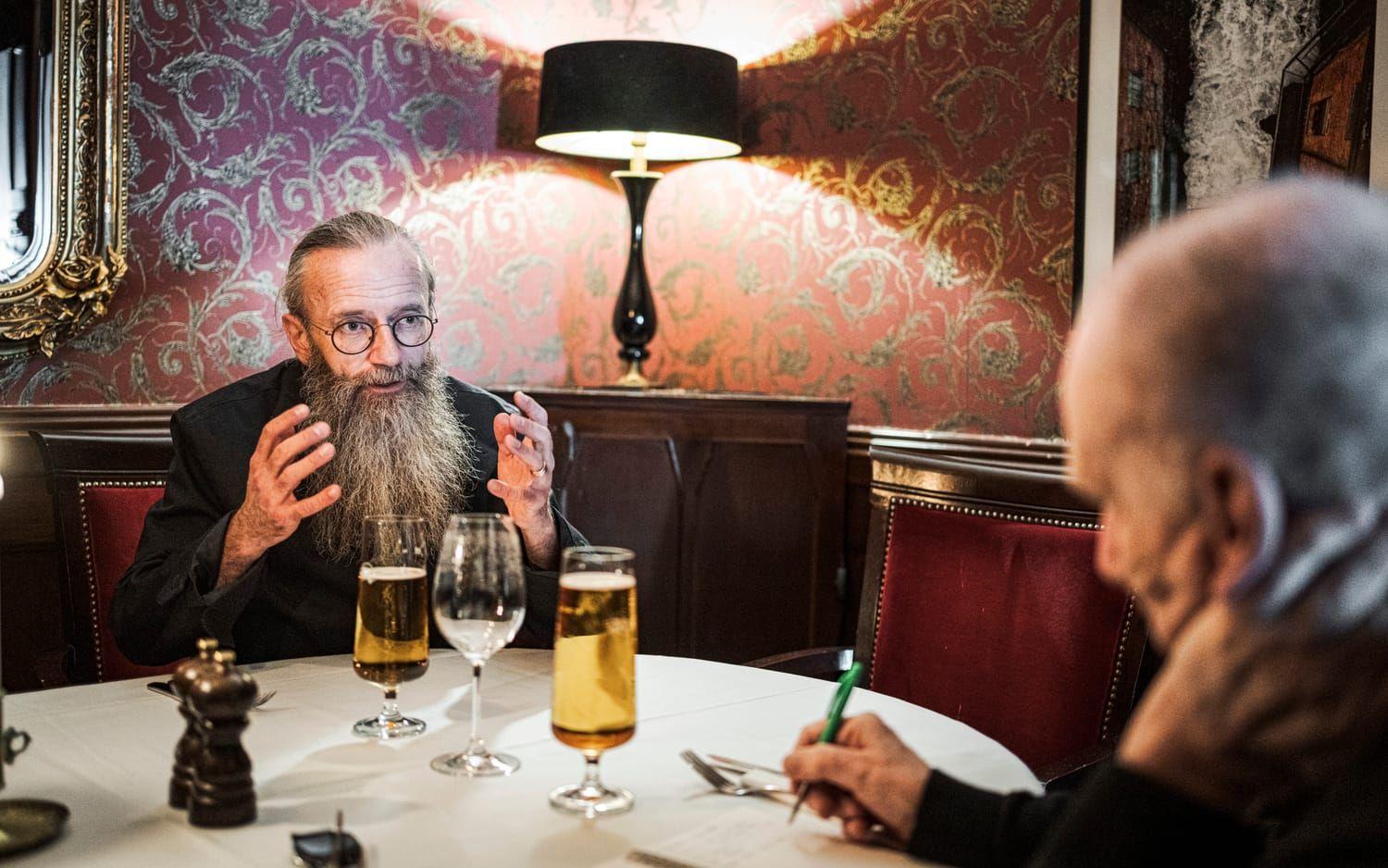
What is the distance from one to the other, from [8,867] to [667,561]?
2.60 m

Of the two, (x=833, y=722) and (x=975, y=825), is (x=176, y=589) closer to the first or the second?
(x=833, y=722)

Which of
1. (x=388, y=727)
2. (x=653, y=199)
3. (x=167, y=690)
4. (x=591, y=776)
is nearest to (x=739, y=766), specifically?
(x=591, y=776)

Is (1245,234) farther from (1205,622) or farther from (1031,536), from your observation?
(1031,536)

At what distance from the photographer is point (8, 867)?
1.08 m

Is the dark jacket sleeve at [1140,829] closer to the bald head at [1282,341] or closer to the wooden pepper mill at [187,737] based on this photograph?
the bald head at [1282,341]

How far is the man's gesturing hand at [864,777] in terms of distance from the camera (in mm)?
1199

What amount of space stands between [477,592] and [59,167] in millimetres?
2303

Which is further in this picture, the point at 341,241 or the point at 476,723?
the point at 341,241

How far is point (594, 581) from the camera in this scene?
124cm

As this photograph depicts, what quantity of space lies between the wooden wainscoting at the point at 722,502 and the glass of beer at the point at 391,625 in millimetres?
2046

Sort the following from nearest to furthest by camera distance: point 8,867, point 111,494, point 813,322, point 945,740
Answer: point 8,867
point 945,740
point 111,494
point 813,322

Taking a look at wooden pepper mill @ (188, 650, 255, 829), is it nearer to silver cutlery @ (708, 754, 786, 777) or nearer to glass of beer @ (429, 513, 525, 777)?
glass of beer @ (429, 513, 525, 777)

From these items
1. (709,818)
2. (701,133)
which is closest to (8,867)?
(709,818)

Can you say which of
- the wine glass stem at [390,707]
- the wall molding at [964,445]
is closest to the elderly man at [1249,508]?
the wine glass stem at [390,707]
